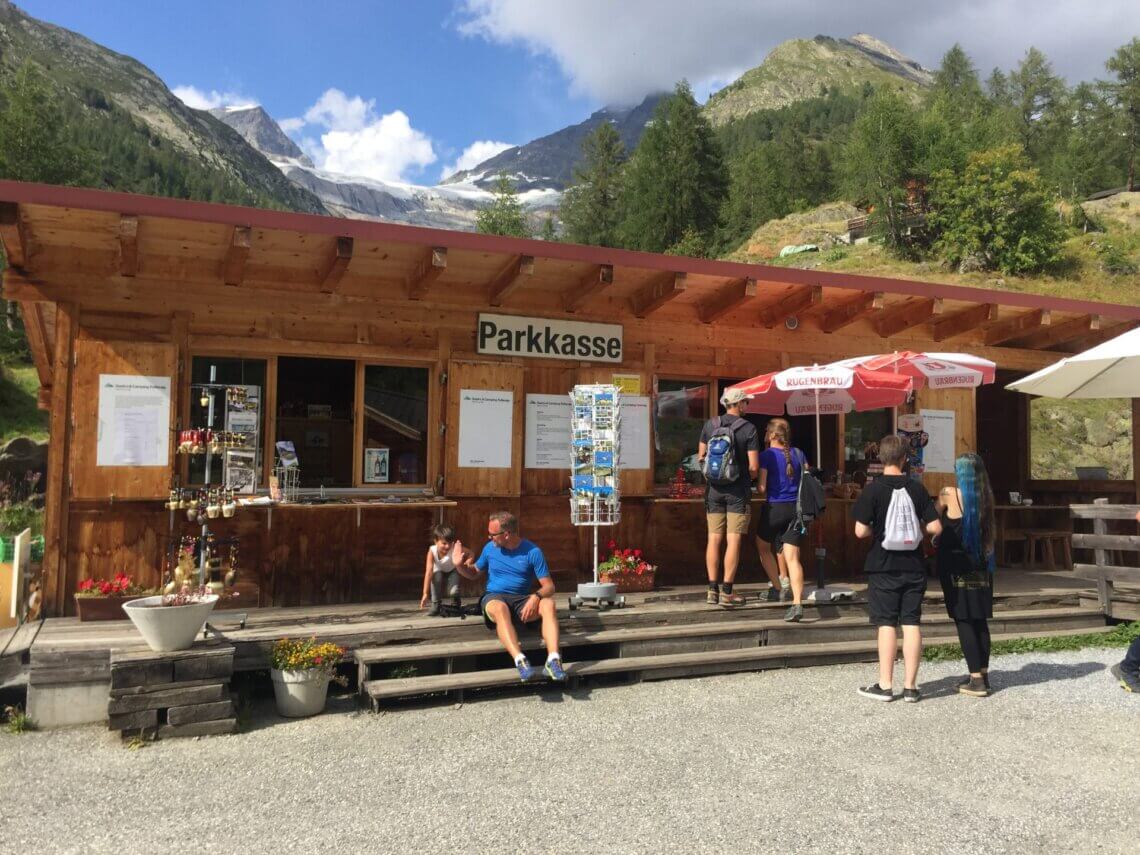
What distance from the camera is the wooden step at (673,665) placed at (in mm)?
5094

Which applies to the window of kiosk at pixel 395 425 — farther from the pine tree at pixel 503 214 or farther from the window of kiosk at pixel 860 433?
the pine tree at pixel 503 214

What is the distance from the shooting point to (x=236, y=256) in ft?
20.0

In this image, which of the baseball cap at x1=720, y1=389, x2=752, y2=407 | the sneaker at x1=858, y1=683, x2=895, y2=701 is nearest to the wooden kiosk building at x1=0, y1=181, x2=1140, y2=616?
the baseball cap at x1=720, y1=389, x2=752, y2=407

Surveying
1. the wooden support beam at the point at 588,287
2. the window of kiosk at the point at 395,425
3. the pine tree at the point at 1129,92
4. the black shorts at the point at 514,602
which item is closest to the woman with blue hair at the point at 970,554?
the black shorts at the point at 514,602

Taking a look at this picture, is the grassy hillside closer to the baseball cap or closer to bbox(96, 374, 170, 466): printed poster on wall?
the baseball cap

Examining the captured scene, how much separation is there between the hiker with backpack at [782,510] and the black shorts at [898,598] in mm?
1190

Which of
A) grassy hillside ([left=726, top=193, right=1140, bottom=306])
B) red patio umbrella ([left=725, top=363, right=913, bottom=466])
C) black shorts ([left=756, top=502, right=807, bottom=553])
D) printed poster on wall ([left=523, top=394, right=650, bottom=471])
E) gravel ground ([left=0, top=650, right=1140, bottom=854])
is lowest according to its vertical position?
gravel ground ([left=0, top=650, right=1140, bottom=854])

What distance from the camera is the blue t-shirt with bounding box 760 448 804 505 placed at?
6.36m

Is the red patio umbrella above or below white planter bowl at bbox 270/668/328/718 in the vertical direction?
above

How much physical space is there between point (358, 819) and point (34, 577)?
469cm

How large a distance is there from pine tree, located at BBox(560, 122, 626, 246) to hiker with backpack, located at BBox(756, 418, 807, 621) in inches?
2108

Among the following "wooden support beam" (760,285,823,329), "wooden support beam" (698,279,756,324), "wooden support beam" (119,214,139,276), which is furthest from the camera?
"wooden support beam" (760,285,823,329)

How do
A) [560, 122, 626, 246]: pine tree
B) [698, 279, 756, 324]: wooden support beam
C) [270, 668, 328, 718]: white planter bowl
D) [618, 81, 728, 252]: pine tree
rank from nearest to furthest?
[270, 668, 328, 718]: white planter bowl
[698, 279, 756, 324]: wooden support beam
[618, 81, 728, 252]: pine tree
[560, 122, 626, 246]: pine tree

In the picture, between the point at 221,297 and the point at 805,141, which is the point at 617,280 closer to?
the point at 221,297
